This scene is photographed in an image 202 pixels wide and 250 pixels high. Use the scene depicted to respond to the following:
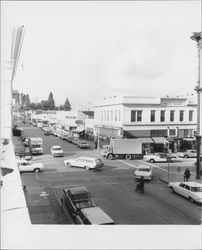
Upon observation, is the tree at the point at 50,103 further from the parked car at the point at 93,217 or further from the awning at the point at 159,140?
the parked car at the point at 93,217

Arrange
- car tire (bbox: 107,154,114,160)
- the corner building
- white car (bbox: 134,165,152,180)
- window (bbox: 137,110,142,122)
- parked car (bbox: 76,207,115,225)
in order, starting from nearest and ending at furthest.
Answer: parked car (bbox: 76,207,115,225) < white car (bbox: 134,165,152,180) < car tire (bbox: 107,154,114,160) < the corner building < window (bbox: 137,110,142,122)

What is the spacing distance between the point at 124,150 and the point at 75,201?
17947 millimetres

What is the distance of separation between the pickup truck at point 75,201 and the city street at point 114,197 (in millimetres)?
349

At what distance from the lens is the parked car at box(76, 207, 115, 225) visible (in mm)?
9367

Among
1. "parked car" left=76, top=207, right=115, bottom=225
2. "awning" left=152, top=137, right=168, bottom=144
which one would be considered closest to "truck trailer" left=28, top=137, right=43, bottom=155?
"awning" left=152, top=137, right=168, bottom=144

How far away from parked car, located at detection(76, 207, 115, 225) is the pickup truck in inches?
40.9

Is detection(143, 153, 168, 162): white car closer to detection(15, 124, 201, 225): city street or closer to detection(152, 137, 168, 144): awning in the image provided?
detection(15, 124, 201, 225): city street

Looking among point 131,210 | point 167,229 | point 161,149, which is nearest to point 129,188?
point 131,210

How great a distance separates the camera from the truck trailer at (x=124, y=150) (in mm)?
29797

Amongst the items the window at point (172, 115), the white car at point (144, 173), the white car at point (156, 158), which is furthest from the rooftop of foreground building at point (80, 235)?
the window at point (172, 115)

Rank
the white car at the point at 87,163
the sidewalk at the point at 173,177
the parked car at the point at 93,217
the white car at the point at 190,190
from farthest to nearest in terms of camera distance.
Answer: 1. the white car at the point at 87,163
2. the sidewalk at the point at 173,177
3. the white car at the point at 190,190
4. the parked car at the point at 93,217

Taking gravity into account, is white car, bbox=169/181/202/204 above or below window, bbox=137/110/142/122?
below

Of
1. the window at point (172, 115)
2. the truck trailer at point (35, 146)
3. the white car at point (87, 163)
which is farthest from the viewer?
the window at point (172, 115)

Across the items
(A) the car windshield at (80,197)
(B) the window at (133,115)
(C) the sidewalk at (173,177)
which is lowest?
(C) the sidewalk at (173,177)
